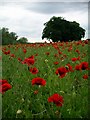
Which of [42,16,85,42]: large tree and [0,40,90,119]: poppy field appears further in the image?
[42,16,85,42]: large tree

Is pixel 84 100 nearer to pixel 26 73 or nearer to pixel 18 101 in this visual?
pixel 18 101

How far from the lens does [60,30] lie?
171 feet

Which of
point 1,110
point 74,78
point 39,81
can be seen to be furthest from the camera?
point 74,78

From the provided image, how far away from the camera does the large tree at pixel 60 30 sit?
169 ft

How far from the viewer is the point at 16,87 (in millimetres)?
4441

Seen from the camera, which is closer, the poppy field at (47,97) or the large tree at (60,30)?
the poppy field at (47,97)

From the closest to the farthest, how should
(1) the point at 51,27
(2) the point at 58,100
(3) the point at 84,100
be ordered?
(2) the point at 58,100 → (3) the point at 84,100 → (1) the point at 51,27

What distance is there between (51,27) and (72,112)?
162 feet

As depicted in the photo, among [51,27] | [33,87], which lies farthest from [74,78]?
[51,27]

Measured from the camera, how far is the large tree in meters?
51.5

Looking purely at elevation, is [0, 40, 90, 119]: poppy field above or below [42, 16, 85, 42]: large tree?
below

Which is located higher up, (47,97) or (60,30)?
(60,30)

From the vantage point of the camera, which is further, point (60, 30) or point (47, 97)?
point (60, 30)

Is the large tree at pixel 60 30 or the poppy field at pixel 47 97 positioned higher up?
the large tree at pixel 60 30
